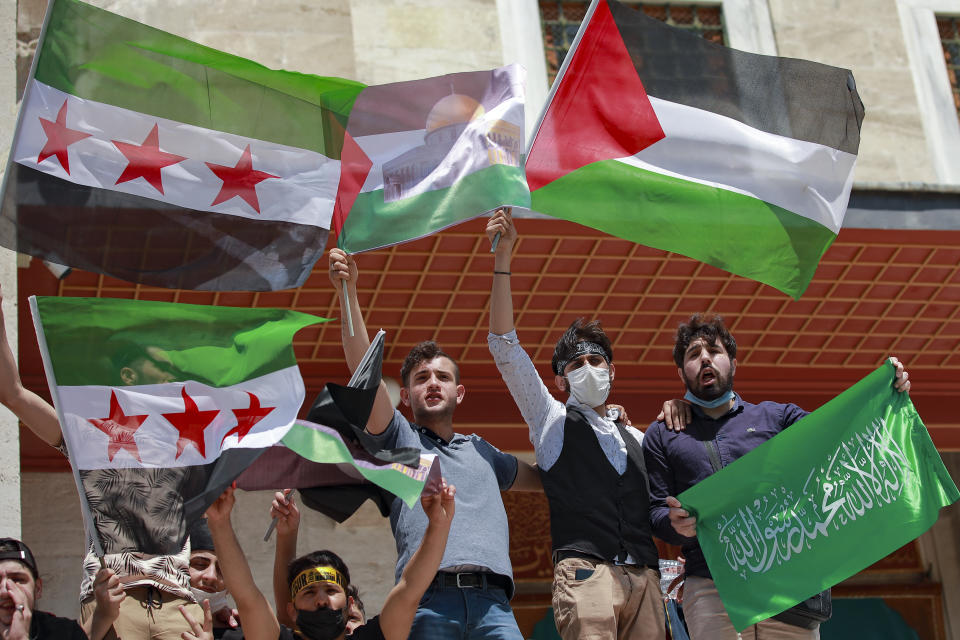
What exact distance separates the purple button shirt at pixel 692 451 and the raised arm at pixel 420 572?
46.4 inches

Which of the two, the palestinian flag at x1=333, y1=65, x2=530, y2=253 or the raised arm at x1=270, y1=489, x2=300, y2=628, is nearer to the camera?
the raised arm at x1=270, y1=489, x2=300, y2=628

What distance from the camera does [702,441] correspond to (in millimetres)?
6652

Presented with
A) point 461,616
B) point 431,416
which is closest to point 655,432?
point 431,416

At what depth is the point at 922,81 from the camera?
1106cm

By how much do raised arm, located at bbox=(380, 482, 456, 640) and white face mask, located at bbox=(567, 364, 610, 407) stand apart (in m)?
1.13

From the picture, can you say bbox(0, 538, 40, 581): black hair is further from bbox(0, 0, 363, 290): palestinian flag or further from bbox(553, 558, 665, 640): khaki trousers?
bbox(553, 558, 665, 640): khaki trousers

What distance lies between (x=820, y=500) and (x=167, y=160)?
3455mm

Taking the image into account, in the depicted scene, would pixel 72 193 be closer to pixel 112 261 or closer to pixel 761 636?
pixel 112 261

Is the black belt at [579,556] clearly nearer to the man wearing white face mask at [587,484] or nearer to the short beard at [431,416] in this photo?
the man wearing white face mask at [587,484]

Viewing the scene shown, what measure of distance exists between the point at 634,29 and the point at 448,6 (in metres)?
3.18

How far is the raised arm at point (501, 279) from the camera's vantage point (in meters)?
6.60

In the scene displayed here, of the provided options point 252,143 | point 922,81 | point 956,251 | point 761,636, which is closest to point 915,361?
point 956,251

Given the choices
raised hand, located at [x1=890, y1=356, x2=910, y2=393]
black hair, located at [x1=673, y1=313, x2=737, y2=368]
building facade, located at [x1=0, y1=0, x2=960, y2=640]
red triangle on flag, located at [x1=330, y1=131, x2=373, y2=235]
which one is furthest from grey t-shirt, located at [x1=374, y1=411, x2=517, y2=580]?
building facade, located at [x1=0, y1=0, x2=960, y2=640]

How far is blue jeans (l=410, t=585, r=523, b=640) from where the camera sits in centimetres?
586
